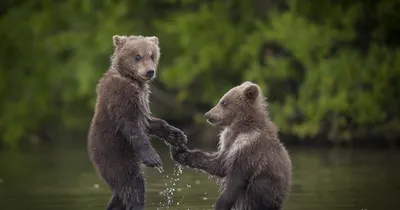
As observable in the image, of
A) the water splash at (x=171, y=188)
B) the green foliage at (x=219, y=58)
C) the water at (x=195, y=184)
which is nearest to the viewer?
the water splash at (x=171, y=188)

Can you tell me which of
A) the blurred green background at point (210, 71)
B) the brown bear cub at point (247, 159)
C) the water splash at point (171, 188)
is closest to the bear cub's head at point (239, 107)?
the brown bear cub at point (247, 159)

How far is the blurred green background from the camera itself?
22.0 m

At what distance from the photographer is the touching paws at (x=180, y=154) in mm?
10438

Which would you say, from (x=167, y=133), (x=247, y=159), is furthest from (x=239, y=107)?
(x=167, y=133)

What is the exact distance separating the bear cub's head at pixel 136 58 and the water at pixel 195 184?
207 centimetres

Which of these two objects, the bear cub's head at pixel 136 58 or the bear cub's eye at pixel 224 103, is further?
the bear cub's eye at pixel 224 103

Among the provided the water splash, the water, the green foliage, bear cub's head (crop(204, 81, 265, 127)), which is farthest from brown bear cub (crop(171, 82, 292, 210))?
the green foliage

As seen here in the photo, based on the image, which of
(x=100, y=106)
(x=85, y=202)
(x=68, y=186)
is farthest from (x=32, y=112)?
(x=100, y=106)

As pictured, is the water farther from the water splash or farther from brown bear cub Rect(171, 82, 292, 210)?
brown bear cub Rect(171, 82, 292, 210)

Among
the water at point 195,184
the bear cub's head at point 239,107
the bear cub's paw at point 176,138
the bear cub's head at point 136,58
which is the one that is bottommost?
the water at point 195,184

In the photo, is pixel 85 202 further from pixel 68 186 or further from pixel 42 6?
pixel 42 6

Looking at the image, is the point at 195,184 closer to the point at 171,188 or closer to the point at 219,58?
the point at 171,188

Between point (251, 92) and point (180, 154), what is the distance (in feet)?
3.07

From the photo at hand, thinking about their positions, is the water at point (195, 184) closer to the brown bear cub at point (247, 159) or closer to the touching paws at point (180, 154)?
the touching paws at point (180, 154)
